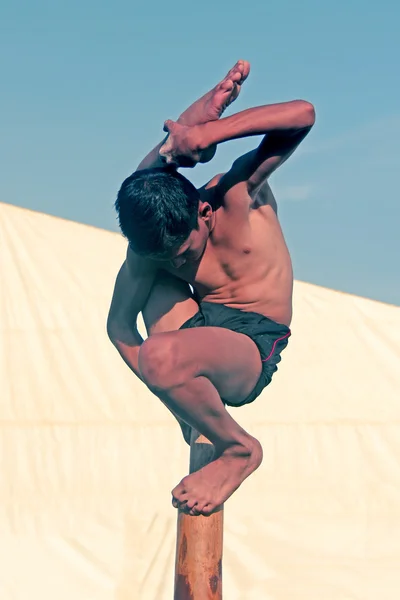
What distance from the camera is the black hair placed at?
2.25 m

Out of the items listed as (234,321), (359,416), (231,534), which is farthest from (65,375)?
(234,321)

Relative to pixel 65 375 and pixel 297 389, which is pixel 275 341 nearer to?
pixel 65 375

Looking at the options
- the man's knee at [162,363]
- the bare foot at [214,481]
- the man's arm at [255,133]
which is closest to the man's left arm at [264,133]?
the man's arm at [255,133]

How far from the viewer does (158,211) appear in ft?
7.36

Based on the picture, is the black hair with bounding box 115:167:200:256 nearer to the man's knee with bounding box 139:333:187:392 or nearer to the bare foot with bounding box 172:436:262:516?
the man's knee with bounding box 139:333:187:392

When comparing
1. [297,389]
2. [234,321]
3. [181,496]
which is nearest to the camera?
[181,496]

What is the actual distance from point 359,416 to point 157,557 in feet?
7.04

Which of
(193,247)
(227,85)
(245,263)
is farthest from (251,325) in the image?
(227,85)

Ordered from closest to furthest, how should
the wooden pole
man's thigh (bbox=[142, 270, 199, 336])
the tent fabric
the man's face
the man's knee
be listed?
1. the man's knee
2. the man's face
3. the wooden pole
4. man's thigh (bbox=[142, 270, 199, 336])
5. the tent fabric

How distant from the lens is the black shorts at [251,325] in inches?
101

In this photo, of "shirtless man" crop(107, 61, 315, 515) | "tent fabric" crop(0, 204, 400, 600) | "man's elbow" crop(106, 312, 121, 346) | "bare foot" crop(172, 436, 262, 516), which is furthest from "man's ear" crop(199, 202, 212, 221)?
"tent fabric" crop(0, 204, 400, 600)

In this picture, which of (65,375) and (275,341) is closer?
(275,341)

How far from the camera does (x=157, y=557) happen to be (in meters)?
6.11

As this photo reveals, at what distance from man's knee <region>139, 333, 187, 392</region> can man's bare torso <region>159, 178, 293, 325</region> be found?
378 mm
